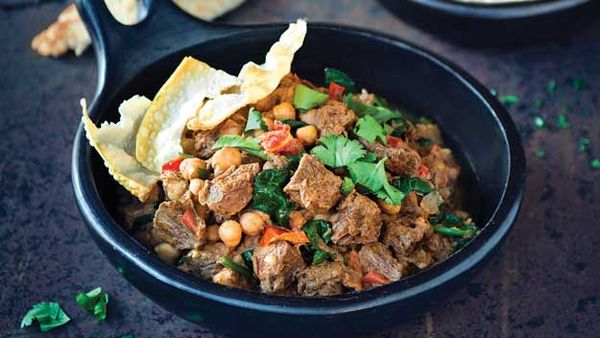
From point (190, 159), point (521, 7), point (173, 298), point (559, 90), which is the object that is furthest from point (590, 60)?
point (173, 298)

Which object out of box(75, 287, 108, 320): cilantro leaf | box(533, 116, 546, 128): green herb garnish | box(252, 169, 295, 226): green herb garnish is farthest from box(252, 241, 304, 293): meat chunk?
box(533, 116, 546, 128): green herb garnish

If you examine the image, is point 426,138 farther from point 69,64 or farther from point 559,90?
point 69,64

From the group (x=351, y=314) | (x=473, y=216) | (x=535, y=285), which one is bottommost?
(x=535, y=285)

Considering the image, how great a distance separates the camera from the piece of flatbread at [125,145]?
281 centimetres

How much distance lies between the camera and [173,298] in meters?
2.51

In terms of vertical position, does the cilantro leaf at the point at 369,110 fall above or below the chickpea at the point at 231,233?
above

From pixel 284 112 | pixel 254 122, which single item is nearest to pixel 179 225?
pixel 254 122

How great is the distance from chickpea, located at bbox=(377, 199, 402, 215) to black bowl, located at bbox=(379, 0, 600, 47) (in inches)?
60.1

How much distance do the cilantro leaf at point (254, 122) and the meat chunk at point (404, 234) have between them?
0.53m

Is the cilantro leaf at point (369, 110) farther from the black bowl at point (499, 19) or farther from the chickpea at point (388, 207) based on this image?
the black bowl at point (499, 19)

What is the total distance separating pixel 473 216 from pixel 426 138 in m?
0.35

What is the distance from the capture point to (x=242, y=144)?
9.06 feet

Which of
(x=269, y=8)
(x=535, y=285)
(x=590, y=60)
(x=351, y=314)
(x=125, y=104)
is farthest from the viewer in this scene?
(x=269, y=8)

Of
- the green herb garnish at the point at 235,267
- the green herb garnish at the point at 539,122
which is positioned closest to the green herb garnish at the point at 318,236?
the green herb garnish at the point at 235,267
